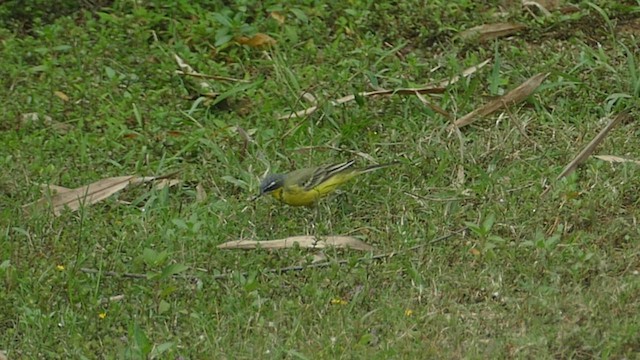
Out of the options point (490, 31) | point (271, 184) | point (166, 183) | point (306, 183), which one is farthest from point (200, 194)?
point (490, 31)

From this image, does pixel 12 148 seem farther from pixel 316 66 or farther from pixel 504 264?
pixel 504 264

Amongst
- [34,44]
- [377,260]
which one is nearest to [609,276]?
[377,260]

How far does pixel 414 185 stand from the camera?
8234 mm

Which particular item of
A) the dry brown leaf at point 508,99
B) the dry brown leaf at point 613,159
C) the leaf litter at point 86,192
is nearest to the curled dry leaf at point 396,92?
the dry brown leaf at point 508,99

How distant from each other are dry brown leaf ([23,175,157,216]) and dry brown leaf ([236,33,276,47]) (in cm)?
189

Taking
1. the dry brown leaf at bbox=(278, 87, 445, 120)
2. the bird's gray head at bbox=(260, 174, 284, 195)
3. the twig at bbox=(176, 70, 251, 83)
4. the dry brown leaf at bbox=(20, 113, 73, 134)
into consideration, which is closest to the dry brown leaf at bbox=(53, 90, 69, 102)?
the dry brown leaf at bbox=(20, 113, 73, 134)

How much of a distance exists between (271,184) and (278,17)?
104 inches

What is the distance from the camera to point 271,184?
7953mm

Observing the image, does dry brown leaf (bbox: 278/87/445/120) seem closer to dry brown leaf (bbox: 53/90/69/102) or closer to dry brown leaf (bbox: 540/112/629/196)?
dry brown leaf (bbox: 540/112/629/196)

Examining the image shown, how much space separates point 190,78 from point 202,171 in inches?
48.6

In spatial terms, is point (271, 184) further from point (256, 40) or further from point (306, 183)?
point (256, 40)

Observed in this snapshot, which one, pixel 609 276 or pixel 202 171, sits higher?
pixel 609 276

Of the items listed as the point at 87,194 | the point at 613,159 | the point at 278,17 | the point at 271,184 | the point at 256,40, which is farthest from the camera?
the point at 278,17

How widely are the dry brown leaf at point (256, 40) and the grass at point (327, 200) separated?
5cm
